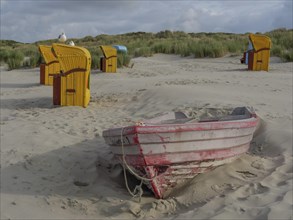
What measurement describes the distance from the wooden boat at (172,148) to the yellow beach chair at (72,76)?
3.95m

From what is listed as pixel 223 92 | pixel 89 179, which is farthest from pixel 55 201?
pixel 223 92

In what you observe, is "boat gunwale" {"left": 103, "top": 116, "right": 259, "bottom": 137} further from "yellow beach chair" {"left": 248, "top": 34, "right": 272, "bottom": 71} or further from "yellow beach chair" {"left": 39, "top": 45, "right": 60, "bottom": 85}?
"yellow beach chair" {"left": 248, "top": 34, "right": 272, "bottom": 71}

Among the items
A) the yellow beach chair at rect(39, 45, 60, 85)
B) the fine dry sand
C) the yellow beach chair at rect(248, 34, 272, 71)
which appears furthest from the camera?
the yellow beach chair at rect(248, 34, 272, 71)

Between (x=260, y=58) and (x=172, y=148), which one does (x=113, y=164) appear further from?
(x=260, y=58)

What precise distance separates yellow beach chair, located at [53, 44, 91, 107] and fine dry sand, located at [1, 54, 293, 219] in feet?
0.68

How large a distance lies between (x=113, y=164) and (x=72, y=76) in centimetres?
358

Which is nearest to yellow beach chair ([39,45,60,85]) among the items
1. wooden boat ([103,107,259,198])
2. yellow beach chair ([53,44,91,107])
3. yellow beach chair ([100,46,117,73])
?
yellow beach chair ([100,46,117,73])

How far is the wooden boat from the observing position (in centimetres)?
450

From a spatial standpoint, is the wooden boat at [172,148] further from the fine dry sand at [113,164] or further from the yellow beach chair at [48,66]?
Answer: the yellow beach chair at [48,66]

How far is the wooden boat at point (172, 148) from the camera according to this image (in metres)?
4.50

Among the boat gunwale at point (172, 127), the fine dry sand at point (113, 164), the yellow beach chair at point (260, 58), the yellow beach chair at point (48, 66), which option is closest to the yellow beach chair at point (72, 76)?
the fine dry sand at point (113, 164)

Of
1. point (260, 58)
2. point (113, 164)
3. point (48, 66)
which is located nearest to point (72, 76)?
point (113, 164)

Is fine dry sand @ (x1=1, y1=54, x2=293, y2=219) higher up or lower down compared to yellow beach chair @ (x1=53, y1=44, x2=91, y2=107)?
lower down

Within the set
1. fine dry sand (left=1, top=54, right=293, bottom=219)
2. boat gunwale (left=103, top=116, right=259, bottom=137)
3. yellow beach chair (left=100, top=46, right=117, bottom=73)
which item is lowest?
fine dry sand (left=1, top=54, right=293, bottom=219)
